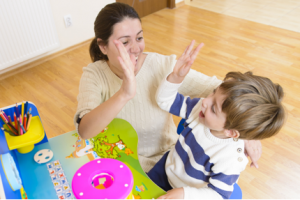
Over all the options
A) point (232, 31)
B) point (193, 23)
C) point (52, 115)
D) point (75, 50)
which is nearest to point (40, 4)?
point (75, 50)

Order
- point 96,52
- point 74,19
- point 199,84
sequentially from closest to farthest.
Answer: point 199,84 < point 96,52 < point 74,19

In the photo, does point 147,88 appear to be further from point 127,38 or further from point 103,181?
point 103,181

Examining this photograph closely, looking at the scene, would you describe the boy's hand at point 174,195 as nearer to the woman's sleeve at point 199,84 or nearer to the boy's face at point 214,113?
the boy's face at point 214,113

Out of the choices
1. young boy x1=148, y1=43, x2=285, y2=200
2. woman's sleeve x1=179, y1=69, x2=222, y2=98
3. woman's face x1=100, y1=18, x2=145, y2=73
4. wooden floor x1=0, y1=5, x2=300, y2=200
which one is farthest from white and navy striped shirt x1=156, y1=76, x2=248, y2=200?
wooden floor x1=0, y1=5, x2=300, y2=200

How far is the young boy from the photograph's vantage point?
0.79m

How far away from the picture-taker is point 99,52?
4.18ft

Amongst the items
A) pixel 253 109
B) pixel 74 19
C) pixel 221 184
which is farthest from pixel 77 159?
pixel 74 19

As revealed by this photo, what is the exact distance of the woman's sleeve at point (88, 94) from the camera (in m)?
1.00

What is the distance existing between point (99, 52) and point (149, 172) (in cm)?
62

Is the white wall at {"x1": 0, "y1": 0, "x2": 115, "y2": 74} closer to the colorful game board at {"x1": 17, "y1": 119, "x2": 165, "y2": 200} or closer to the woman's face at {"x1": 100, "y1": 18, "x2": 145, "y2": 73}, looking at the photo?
the woman's face at {"x1": 100, "y1": 18, "x2": 145, "y2": 73}

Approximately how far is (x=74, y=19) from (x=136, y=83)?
7.18ft

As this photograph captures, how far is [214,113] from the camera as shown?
876 mm

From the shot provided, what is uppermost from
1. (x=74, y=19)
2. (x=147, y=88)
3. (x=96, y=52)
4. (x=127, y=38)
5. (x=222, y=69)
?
(x=127, y=38)

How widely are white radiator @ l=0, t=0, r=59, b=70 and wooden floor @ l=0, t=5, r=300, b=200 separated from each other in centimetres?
22
